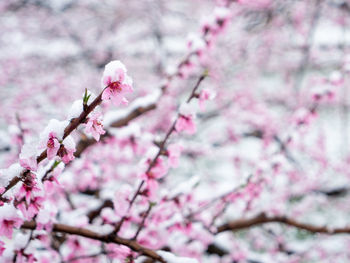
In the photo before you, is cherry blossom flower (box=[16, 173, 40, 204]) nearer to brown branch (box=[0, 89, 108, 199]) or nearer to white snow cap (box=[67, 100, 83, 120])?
brown branch (box=[0, 89, 108, 199])

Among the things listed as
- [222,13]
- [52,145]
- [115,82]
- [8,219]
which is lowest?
[8,219]

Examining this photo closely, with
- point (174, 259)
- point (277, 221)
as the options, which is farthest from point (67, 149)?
point (277, 221)

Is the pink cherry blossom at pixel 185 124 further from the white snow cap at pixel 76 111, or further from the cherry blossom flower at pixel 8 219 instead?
the cherry blossom flower at pixel 8 219

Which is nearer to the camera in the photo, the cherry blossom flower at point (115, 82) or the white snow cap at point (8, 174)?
the cherry blossom flower at point (115, 82)

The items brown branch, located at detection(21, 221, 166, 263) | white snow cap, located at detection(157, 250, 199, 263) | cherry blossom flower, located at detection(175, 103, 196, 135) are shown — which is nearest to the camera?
white snow cap, located at detection(157, 250, 199, 263)

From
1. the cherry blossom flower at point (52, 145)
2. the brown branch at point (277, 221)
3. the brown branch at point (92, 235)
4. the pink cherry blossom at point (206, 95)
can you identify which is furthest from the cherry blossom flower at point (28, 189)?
the brown branch at point (277, 221)

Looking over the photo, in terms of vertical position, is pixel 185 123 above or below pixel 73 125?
above

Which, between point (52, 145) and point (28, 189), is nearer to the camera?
point (52, 145)

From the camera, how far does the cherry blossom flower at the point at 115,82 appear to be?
88cm

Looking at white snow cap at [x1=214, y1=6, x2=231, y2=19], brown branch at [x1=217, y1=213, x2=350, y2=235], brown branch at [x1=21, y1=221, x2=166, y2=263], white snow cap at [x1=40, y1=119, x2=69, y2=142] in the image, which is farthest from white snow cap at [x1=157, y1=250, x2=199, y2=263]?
white snow cap at [x1=214, y1=6, x2=231, y2=19]

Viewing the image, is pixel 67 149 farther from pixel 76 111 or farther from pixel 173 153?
pixel 173 153

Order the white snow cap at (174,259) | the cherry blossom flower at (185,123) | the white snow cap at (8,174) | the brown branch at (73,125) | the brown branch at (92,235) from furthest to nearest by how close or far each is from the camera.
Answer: the cherry blossom flower at (185,123) → the brown branch at (92,235) → the white snow cap at (174,259) → the white snow cap at (8,174) → the brown branch at (73,125)

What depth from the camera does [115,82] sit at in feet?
2.97

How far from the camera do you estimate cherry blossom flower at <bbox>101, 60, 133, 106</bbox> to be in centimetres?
88
